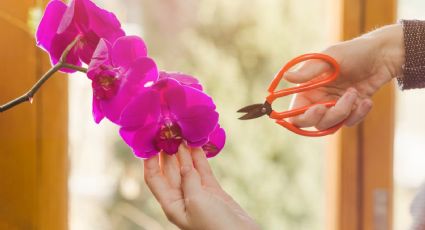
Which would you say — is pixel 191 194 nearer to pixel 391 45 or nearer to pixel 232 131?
pixel 391 45

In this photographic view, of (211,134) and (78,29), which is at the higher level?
(78,29)

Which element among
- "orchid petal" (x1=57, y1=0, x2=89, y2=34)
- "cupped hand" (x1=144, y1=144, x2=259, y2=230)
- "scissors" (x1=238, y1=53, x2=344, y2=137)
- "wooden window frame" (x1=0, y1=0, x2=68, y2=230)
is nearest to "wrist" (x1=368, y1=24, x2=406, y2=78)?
"scissors" (x1=238, y1=53, x2=344, y2=137)

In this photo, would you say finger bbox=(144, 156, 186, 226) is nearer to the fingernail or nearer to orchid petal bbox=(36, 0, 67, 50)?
the fingernail

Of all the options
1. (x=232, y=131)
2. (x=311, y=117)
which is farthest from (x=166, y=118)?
(x=232, y=131)

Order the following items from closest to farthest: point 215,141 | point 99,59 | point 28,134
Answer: point 99,59 → point 215,141 → point 28,134

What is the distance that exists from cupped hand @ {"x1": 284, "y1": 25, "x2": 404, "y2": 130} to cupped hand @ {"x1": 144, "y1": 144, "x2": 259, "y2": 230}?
0.16m

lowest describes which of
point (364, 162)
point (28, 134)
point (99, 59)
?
Answer: point (364, 162)

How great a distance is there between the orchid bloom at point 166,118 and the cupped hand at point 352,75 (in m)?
0.18

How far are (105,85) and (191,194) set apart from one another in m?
0.17

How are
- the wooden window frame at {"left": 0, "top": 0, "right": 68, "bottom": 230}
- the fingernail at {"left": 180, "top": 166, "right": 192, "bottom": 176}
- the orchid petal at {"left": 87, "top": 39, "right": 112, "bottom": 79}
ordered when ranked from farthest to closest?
the wooden window frame at {"left": 0, "top": 0, "right": 68, "bottom": 230} → the fingernail at {"left": 180, "top": 166, "right": 192, "bottom": 176} → the orchid petal at {"left": 87, "top": 39, "right": 112, "bottom": 79}

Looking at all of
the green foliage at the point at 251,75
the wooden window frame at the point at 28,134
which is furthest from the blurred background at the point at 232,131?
the wooden window frame at the point at 28,134

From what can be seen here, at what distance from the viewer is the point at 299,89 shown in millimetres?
735

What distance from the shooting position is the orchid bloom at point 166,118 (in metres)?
0.57

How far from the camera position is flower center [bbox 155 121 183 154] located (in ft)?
1.96
